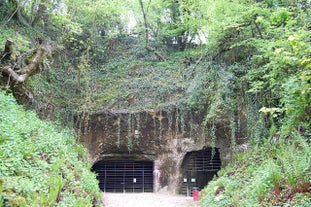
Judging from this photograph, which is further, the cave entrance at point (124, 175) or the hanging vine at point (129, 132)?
the cave entrance at point (124, 175)

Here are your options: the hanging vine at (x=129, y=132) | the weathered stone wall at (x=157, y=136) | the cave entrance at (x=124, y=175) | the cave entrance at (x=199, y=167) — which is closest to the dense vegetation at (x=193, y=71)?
the weathered stone wall at (x=157, y=136)

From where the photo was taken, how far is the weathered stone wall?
35.8 ft

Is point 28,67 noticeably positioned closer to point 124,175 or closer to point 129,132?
point 129,132

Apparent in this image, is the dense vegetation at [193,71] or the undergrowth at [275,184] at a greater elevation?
the dense vegetation at [193,71]

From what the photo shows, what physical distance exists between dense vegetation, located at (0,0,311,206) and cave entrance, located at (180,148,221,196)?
1.54 metres

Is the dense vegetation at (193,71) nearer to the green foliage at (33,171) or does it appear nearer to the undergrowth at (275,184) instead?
the undergrowth at (275,184)

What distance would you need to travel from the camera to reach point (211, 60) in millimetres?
11195

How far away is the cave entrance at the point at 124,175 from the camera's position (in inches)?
482

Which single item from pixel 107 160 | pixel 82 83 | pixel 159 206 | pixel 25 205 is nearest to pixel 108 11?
pixel 82 83

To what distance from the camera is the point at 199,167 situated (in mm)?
11836

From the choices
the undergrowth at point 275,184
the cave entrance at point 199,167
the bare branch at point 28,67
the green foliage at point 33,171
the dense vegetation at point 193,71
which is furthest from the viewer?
the cave entrance at point 199,167

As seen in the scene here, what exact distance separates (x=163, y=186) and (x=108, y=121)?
131 inches

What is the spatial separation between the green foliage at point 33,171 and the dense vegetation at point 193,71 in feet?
8.95

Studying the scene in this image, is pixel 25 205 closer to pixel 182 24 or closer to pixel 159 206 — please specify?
pixel 159 206
